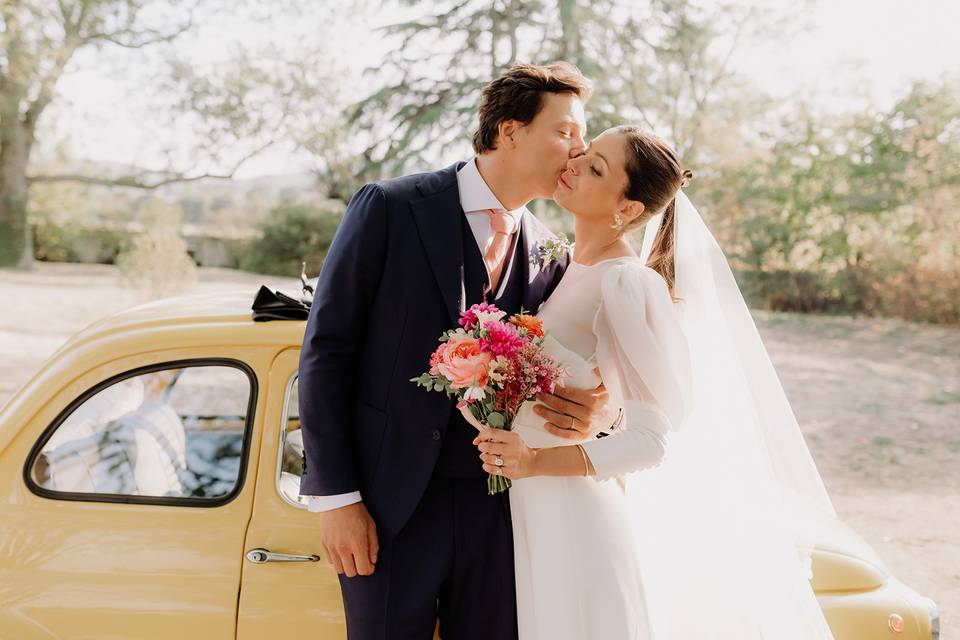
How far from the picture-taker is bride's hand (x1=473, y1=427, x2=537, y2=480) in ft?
6.84

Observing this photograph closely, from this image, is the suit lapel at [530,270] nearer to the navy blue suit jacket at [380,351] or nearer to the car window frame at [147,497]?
the navy blue suit jacket at [380,351]

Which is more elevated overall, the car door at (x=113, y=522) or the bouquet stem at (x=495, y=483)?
the bouquet stem at (x=495, y=483)

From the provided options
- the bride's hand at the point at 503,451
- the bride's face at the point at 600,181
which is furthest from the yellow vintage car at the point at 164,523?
the bride's face at the point at 600,181

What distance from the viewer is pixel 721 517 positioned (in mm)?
2494

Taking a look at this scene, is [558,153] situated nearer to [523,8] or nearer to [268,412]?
[268,412]

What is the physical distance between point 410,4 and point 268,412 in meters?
16.0

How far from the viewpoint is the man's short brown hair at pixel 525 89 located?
252 centimetres

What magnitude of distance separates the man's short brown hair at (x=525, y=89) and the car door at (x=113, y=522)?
1108mm

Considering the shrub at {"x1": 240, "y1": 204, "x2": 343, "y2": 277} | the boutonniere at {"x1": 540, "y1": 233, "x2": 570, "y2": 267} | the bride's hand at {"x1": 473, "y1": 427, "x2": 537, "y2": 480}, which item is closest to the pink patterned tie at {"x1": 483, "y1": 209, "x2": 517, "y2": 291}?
the boutonniere at {"x1": 540, "y1": 233, "x2": 570, "y2": 267}

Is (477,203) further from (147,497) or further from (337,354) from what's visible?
(147,497)

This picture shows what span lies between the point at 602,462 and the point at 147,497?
59.1 inches

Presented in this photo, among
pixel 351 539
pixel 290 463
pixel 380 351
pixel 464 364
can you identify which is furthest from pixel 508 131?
pixel 290 463

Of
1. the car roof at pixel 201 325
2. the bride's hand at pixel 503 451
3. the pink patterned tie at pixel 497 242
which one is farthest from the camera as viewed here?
the car roof at pixel 201 325

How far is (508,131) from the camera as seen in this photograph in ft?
8.43
